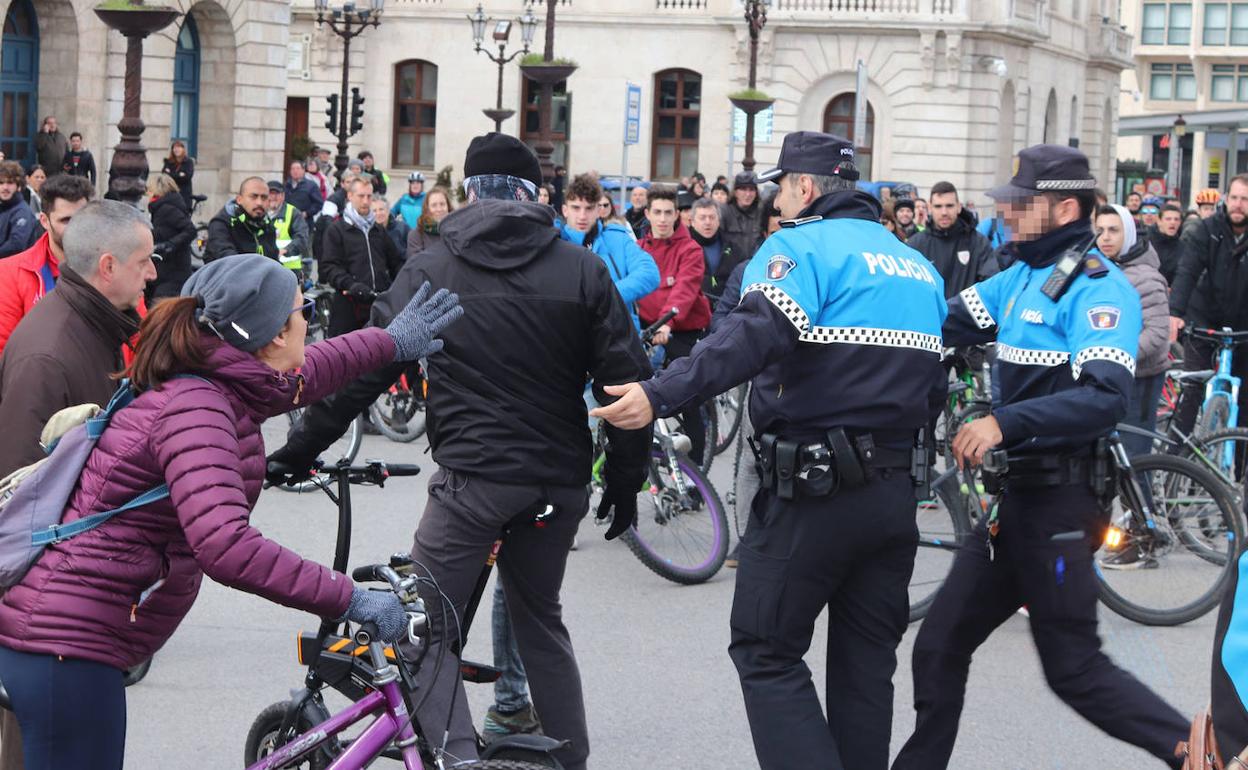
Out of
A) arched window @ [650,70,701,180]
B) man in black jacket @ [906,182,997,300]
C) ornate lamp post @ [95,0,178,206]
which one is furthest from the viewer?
arched window @ [650,70,701,180]

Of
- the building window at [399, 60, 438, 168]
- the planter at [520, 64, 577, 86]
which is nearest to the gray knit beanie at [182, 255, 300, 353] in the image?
the planter at [520, 64, 577, 86]

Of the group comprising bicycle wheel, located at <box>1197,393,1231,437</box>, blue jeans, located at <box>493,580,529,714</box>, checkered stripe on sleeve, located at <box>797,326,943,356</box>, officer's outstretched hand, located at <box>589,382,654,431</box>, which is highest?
checkered stripe on sleeve, located at <box>797,326,943,356</box>

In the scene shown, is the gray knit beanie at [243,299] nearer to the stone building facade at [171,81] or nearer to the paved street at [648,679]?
the paved street at [648,679]

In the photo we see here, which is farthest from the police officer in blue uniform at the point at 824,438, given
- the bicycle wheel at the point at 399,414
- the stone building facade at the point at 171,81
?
the stone building facade at the point at 171,81

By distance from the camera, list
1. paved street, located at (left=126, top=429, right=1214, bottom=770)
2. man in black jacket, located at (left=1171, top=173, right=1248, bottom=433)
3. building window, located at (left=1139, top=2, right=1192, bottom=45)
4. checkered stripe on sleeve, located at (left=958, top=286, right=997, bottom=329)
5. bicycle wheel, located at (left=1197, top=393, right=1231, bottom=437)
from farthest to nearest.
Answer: building window, located at (left=1139, top=2, right=1192, bottom=45) < man in black jacket, located at (left=1171, top=173, right=1248, bottom=433) < bicycle wheel, located at (left=1197, top=393, right=1231, bottom=437) < paved street, located at (left=126, top=429, right=1214, bottom=770) < checkered stripe on sleeve, located at (left=958, top=286, right=997, bottom=329)

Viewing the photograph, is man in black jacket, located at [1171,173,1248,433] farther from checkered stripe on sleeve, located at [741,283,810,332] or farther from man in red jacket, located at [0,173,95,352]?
man in red jacket, located at [0,173,95,352]

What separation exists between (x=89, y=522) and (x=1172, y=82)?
290 feet

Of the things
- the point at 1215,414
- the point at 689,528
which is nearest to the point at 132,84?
the point at 689,528

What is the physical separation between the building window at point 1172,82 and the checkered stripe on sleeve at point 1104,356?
8562 cm

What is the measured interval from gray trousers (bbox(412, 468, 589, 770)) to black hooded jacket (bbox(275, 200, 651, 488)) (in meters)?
0.06

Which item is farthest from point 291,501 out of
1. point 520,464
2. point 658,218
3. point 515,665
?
point 520,464

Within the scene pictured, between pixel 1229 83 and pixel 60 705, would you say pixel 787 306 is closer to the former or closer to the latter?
pixel 60 705

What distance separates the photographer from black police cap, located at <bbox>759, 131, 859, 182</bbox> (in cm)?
473

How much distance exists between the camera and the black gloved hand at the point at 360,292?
1212cm
